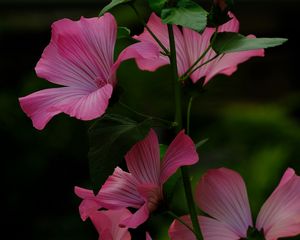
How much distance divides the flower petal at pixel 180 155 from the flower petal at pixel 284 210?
0.11m

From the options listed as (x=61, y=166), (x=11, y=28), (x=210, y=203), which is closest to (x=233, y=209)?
(x=210, y=203)

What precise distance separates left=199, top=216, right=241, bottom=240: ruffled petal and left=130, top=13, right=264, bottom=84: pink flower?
0.44 feet

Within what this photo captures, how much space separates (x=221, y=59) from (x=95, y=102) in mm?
200

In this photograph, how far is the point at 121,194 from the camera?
0.66 meters

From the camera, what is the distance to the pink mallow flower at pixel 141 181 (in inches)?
25.0

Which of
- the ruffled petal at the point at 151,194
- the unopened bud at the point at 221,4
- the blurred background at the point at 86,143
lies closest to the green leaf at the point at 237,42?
the unopened bud at the point at 221,4

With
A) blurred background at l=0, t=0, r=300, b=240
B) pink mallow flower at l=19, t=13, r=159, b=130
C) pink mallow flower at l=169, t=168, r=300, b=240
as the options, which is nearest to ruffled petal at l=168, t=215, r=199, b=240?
pink mallow flower at l=169, t=168, r=300, b=240

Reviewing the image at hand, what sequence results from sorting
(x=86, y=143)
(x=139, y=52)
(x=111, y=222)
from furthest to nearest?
(x=86, y=143) < (x=111, y=222) < (x=139, y=52)

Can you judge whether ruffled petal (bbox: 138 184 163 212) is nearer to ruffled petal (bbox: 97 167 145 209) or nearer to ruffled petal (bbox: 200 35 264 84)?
ruffled petal (bbox: 97 167 145 209)

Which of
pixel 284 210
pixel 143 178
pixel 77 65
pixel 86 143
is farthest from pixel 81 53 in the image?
pixel 86 143

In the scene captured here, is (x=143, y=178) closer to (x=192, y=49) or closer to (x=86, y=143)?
(x=192, y=49)

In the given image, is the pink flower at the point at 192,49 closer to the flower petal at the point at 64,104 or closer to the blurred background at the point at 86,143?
the flower petal at the point at 64,104

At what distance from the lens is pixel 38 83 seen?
9.34 feet

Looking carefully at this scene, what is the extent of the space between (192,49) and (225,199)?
15 centimetres
